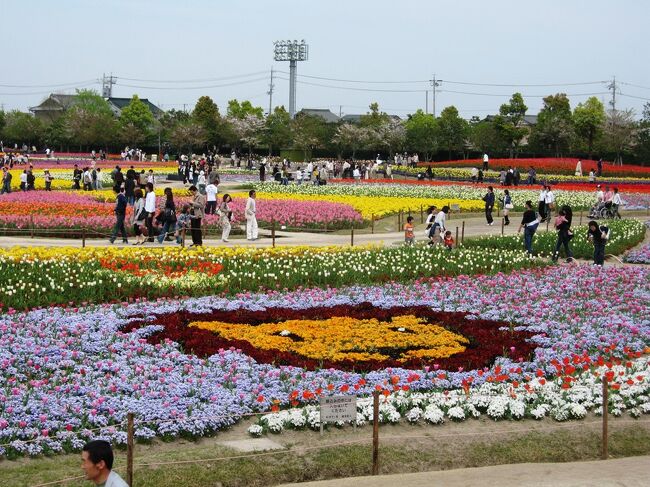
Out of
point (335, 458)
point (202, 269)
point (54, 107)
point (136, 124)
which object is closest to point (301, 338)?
point (335, 458)

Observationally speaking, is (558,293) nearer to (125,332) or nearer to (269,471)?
(125,332)

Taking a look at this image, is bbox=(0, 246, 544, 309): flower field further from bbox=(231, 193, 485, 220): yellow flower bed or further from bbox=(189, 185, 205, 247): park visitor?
bbox=(231, 193, 485, 220): yellow flower bed

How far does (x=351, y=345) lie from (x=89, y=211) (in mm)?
19251

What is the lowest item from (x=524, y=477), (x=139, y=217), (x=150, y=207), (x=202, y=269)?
(x=524, y=477)

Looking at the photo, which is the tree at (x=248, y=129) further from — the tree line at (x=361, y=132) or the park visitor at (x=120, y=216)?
the park visitor at (x=120, y=216)

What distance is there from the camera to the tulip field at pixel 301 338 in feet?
38.9

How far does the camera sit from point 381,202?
41.0m

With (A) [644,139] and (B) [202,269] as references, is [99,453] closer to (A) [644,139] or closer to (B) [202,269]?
(B) [202,269]

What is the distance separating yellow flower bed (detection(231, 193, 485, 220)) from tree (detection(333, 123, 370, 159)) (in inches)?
1852

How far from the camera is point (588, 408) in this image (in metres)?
12.7

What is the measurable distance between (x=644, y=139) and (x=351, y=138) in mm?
26520

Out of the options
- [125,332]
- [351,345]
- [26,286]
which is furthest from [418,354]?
[26,286]

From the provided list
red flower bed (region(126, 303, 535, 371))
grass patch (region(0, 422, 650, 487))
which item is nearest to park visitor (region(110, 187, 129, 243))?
Answer: red flower bed (region(126, 303, 535, 371))

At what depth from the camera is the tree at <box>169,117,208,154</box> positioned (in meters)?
90.9
